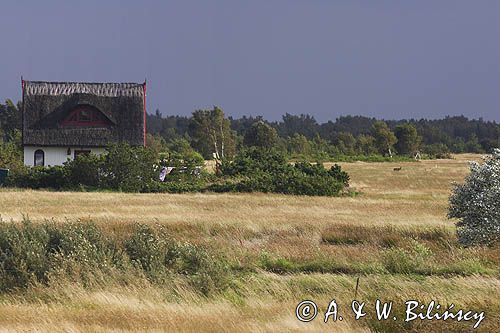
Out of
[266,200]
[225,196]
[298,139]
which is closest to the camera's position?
[266,200]

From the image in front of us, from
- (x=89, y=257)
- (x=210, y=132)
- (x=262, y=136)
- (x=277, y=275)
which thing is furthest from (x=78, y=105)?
(x=262, y=136)

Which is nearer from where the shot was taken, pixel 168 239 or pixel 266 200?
pixel 168 239

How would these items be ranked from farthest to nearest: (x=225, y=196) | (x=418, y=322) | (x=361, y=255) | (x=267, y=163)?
(x=267, y=163) → (x=225, y=196) → (x=361, y=255) → (x=418, y=322)

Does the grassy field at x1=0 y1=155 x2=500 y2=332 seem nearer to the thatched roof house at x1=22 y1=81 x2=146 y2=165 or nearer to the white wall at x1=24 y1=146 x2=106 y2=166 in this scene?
the white wall at x1=24 y1=146 x2=106 y2=166

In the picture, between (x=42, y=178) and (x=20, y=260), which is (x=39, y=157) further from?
(x=20, y=260)

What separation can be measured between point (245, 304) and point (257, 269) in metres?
3.94

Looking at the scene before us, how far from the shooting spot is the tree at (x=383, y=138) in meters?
107

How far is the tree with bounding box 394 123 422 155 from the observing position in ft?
370

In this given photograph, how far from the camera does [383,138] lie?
10769cm

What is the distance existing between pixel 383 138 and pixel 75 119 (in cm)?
6619

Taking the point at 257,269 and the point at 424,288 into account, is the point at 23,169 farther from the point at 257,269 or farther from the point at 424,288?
the point at 424,288

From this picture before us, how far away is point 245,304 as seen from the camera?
11.6 metres

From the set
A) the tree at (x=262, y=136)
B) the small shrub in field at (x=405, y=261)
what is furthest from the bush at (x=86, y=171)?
the tree at (x=262, y=136)

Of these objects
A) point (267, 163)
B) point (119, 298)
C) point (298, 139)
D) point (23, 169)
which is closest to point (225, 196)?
point (267, 163)
